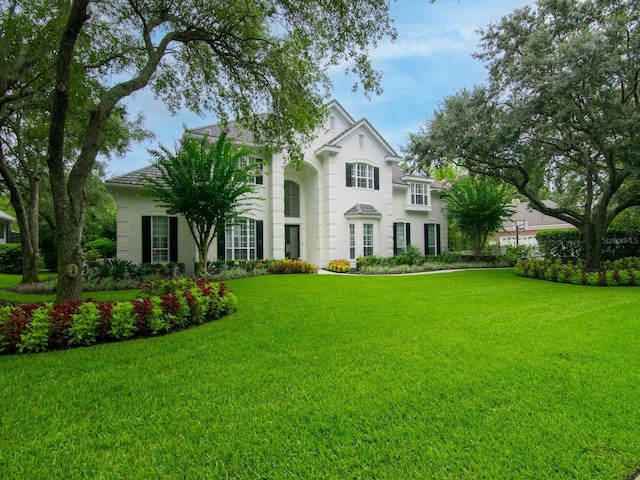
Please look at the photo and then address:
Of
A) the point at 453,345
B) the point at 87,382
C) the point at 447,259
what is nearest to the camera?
the point at 87,382

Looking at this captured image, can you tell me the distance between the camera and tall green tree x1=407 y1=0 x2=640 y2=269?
32.4 ft

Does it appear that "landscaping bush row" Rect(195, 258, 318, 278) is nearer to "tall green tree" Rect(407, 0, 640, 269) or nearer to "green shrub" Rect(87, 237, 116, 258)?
"tall green tree" Rect(407, 0, 640, 269)

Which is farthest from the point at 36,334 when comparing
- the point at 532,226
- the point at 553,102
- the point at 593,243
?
the point at 532,226

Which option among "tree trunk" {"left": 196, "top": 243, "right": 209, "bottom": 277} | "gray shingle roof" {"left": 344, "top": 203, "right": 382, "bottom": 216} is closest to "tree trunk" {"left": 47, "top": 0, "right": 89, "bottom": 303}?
"tree trunk" {"left": 196, "top": 243, "right": 209, "bottom": 277}

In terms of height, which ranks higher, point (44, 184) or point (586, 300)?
point (44, 184)

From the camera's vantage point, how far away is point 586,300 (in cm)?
836

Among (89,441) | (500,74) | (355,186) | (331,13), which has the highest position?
(500,74)

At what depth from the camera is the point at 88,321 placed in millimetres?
5074

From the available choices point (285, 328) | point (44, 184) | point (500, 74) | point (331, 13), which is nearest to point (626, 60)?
point (500, 74)

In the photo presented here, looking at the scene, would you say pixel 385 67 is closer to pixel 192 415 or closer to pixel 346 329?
pixel 346 329

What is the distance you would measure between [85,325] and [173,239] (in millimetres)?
11186

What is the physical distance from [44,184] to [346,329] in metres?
20.2

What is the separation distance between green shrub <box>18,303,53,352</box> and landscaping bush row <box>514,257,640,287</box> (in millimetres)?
14604

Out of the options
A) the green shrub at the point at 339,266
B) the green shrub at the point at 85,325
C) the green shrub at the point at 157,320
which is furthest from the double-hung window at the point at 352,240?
the green shrub at the point at 85,325
